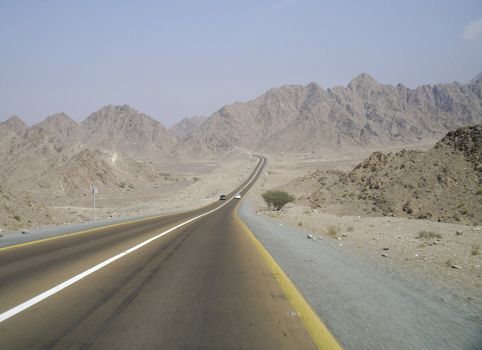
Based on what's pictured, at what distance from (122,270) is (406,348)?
5988 millimetres

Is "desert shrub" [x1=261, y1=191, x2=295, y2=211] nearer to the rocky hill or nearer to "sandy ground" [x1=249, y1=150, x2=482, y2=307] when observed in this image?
the rocky hill

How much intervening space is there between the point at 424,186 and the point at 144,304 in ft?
105

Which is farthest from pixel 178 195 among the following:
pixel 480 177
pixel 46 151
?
pixel 480 177

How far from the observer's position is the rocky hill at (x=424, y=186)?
2978 cm

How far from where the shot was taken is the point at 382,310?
19.1ft

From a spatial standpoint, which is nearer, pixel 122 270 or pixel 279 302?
pixel 279 302

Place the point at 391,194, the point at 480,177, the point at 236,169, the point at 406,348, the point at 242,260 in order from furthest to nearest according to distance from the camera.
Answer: the point at 236,169 → the point at 391,194 → the point at 480,177 → the point at 242,260 → the point at 406,348

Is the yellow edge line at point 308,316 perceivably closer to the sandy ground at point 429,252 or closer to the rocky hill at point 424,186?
the sandy ground at point 429,252

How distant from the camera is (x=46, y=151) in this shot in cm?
11144

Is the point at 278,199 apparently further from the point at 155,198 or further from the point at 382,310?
the point at 382,310

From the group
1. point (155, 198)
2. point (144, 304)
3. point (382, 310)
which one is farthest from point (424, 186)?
point (155, 198)

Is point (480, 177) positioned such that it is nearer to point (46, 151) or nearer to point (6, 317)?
point (6, 317)

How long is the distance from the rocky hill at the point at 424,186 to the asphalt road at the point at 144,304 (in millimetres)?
22718

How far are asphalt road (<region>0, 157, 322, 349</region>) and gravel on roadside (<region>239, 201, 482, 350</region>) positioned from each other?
0.53 m
